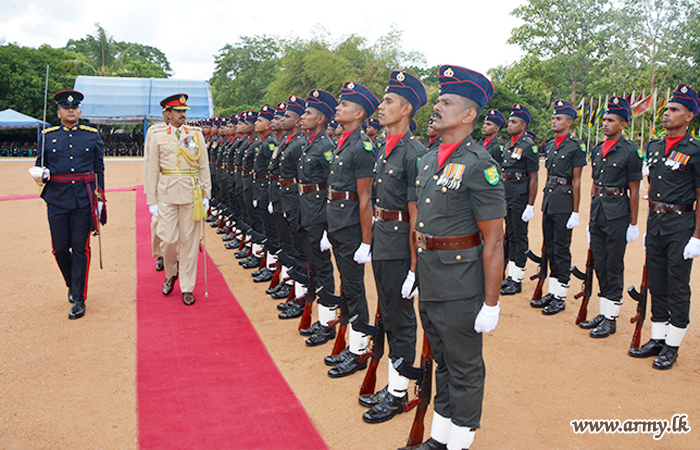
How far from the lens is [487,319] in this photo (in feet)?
8.62

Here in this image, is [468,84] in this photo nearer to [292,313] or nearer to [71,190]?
[292,313]

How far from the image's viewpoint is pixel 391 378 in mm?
3553

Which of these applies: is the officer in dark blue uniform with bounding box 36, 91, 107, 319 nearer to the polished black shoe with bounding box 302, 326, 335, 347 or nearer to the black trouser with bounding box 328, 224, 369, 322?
the polished black shoe with bounding box 302, 326, 335, 347

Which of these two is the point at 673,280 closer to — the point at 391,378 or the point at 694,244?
the point at 694,244

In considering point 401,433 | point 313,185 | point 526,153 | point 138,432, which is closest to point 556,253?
point 526,153

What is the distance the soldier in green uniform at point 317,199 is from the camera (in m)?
4.86

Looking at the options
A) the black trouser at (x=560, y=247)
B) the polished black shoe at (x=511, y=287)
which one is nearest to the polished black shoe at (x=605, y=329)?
the black trouser at (x=560, y=247)

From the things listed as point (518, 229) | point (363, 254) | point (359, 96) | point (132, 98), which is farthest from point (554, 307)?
point (132, 98)

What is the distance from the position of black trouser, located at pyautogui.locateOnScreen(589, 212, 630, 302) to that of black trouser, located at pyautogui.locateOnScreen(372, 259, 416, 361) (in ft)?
8.22

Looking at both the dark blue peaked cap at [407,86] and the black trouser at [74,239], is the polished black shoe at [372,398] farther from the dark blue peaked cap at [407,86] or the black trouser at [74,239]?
the black trouser at [74,239]

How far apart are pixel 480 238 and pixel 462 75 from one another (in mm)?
898

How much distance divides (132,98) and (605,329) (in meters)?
32.3

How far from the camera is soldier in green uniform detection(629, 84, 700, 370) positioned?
4266 millimetres

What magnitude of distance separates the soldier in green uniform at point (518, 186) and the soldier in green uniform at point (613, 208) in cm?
131
